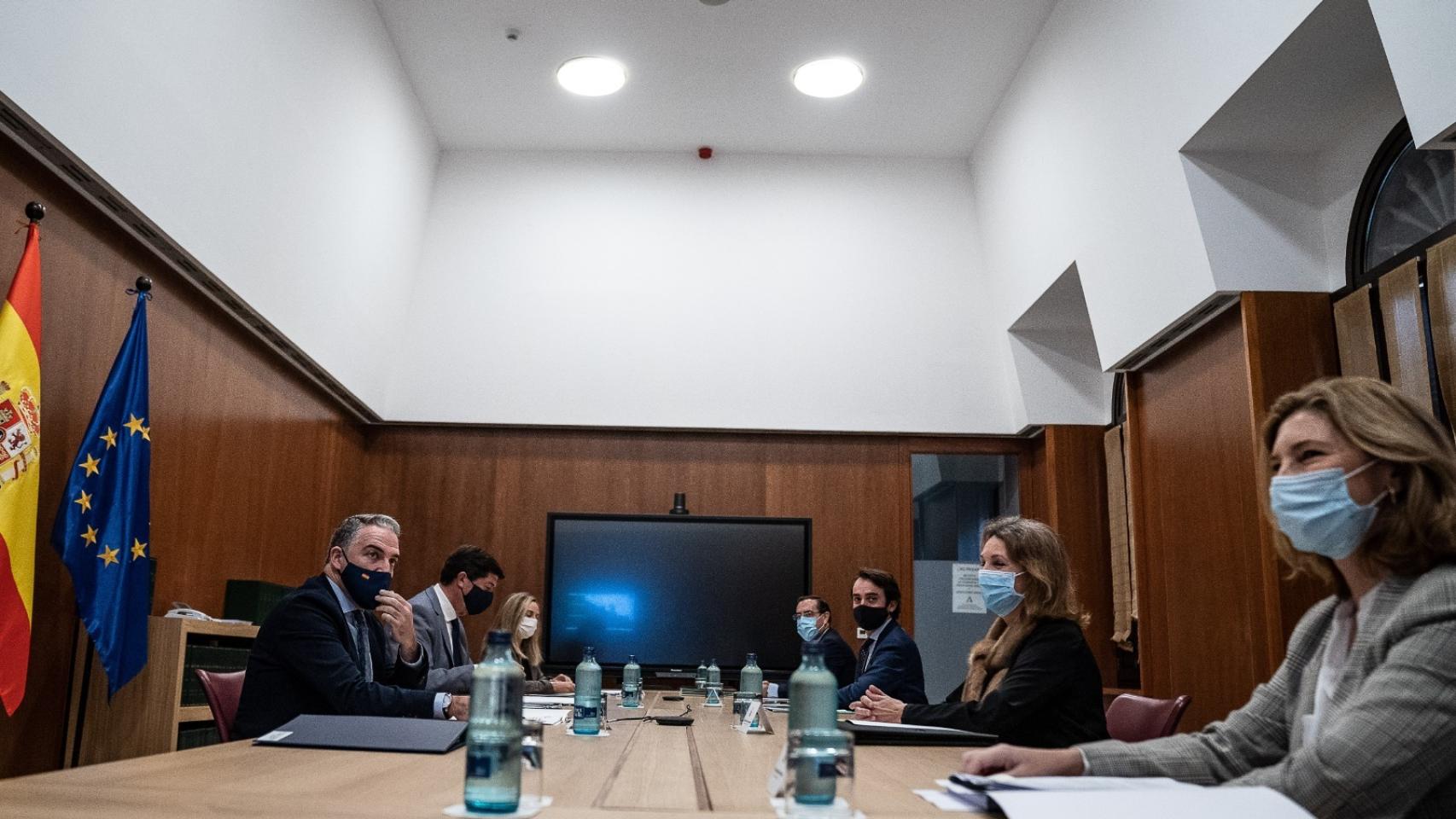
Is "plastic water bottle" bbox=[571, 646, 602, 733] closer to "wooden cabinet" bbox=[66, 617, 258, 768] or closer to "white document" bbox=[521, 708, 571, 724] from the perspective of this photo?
"white document" bbox=[521, 708, 571, 724]

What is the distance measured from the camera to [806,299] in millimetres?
6820

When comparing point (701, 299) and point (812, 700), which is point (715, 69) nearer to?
point (701, 299)

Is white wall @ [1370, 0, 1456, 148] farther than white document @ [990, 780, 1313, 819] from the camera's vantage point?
Yes

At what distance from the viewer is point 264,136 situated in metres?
4.47

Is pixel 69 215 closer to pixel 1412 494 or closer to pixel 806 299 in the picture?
pixel 1412 494

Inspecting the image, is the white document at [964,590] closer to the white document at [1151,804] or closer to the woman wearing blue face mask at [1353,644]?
the woman wearing blue face mask at [1353,644]

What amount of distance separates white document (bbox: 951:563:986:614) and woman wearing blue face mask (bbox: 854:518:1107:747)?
3.71 m

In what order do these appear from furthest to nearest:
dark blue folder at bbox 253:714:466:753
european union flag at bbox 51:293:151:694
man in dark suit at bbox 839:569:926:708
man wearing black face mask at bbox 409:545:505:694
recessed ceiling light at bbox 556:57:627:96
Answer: recessed ceiling light at bbox 556:57:627:96, man wearing black face mask at bbox 409:545:505:694, man in dark suit at bbox 839:569:926:708, european union flag at bbox 51:293:151:694, dark blue folder at bbox 253:714:466:753

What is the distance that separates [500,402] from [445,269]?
3.11 feet

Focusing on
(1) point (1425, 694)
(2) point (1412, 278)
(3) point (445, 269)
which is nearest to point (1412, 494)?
(1) point (1425, 694)

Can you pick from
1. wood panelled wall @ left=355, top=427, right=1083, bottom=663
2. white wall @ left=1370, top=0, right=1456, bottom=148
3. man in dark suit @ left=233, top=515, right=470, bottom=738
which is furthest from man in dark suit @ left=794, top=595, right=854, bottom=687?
white wall @ left=1370, top=0, right=1456, bottom=148

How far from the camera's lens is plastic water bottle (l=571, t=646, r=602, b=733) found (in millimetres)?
2504

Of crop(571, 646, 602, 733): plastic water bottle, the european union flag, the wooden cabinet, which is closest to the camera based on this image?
crop(571, 646, 602, 733): plastic water bottle

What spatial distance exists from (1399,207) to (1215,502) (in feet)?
4.47
